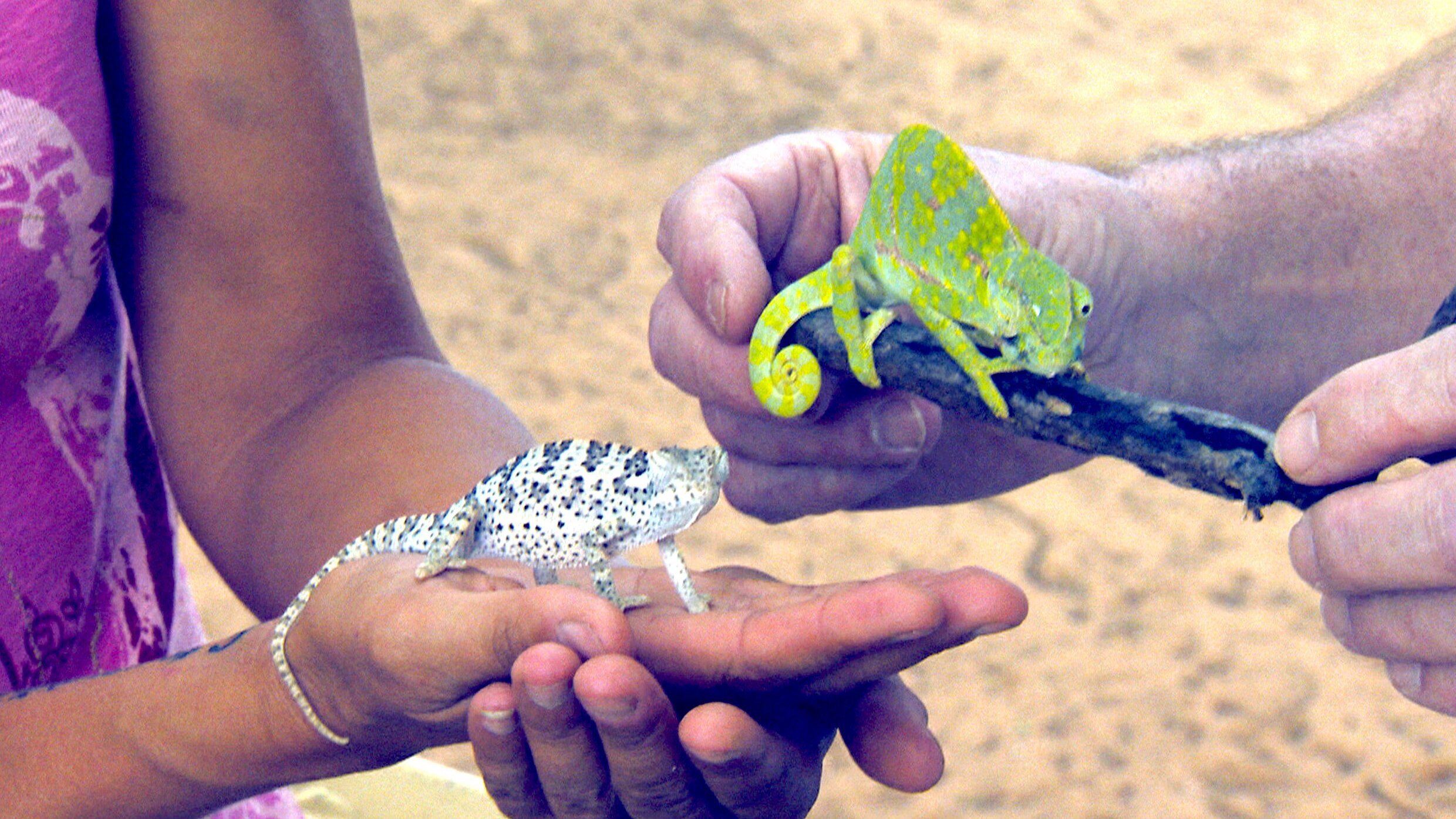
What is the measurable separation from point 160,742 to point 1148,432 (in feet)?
3.82

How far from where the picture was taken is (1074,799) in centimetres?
338

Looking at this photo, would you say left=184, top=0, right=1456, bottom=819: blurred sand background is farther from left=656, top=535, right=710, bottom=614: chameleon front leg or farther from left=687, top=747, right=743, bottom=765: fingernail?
left=687, top=747, right=743, bottom=765: fingernail

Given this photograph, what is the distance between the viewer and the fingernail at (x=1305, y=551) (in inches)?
53.9

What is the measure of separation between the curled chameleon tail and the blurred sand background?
210 centimetres

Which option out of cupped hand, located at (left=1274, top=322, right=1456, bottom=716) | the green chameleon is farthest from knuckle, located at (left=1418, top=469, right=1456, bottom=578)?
the green chameleon

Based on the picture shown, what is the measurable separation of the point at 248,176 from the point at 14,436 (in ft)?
1.58

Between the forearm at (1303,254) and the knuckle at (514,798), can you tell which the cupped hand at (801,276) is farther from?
the knuckle at (514,798)

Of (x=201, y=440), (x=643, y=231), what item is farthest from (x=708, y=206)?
(x=643, y=231)

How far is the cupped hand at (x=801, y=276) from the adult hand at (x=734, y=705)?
0.51 m

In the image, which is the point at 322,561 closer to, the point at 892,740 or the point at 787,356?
the point at 787,356

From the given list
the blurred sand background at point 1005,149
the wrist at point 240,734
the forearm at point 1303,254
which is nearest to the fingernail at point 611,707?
the wrist at point 240,734

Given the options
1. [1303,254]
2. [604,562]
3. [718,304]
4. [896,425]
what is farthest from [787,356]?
[1303,254]

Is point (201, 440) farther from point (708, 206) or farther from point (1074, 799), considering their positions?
point (1074, 799)

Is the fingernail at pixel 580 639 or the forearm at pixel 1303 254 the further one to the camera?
the forearm at pixel 1303 254
